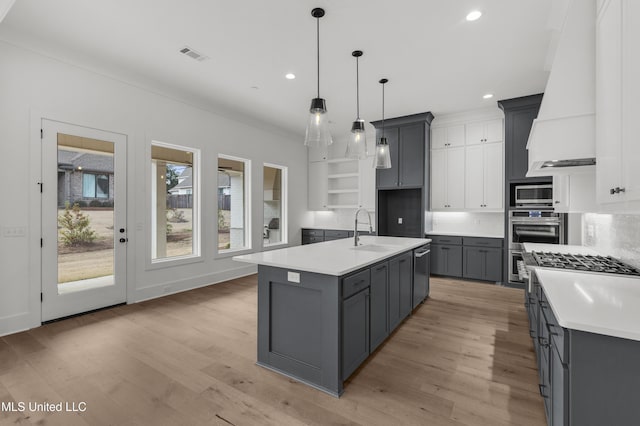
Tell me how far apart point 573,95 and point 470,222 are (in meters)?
4.16

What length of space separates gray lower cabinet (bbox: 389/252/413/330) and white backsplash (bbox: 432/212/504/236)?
2.82 metres

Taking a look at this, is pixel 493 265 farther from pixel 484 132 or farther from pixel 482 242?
pixel 484 132

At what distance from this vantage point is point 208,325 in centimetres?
335

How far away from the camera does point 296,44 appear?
326 centimetres

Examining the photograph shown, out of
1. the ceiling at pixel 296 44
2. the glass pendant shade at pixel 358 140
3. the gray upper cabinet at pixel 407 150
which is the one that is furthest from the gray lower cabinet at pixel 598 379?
the gray upper cabinet at pixel 407 150

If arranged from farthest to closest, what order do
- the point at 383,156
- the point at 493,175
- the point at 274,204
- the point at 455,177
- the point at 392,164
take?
the point at 274,204 < the point at 392,164 < the point at 455,177 < the point at 493,175 < the point at 383,156

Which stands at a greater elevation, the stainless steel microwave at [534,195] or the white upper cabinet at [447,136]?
the white upper cabinet at [447,136]

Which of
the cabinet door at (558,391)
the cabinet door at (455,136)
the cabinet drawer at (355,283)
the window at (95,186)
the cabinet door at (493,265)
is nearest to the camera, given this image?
the cabinet door at (558,391)

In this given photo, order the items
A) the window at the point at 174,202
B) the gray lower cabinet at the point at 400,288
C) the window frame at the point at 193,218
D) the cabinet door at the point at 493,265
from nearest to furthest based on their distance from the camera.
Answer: the gray lower cabinet at the point at 400,288
the window frame at the point at 193,218
the window at the point at 174,202
the cabinet door at the point at 493,265

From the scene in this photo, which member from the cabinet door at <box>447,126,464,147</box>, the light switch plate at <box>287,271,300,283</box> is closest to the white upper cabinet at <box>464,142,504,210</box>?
the cabinet door at <box>447,126,464,147</box>

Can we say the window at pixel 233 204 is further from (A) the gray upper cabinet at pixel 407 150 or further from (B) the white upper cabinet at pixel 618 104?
(B) the white upper cabinet at pixel 618 104

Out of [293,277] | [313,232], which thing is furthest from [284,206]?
[293,277]

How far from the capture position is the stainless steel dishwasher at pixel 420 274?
3704 mm

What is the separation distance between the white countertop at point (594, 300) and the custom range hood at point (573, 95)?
77 cm
